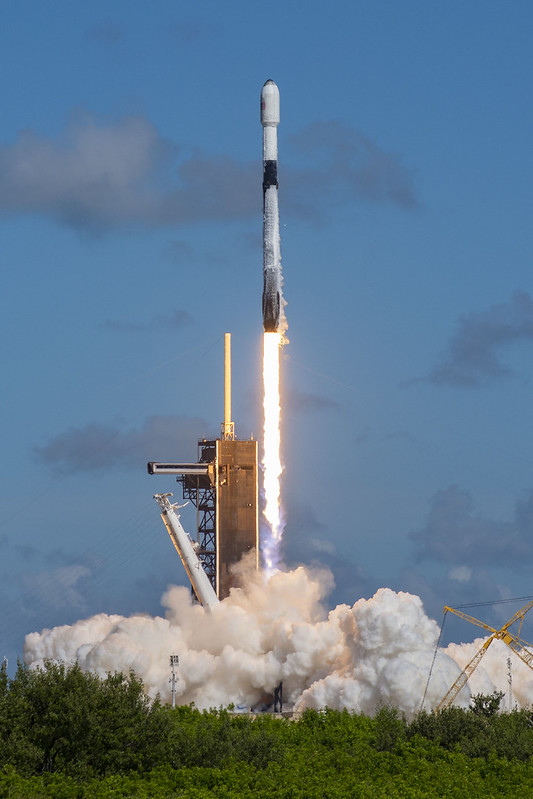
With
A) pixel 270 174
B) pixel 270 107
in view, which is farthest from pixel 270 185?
pixel 270 107

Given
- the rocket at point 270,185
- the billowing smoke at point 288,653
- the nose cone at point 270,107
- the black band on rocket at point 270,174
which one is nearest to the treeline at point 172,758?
the billowing smoke at point 288,653

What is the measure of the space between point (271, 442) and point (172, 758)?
49.4 meters

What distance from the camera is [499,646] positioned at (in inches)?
5374

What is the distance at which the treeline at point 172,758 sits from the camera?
79062mm

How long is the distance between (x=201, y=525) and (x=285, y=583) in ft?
44.3

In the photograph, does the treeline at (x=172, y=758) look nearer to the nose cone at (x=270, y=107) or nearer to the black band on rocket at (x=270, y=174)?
the black band on rocket at (x=270, y=174)

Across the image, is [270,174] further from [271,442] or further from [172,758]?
[172,758]

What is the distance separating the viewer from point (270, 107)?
131 meters

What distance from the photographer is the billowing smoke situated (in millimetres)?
119375

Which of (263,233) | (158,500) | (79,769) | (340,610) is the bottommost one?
(79,769)

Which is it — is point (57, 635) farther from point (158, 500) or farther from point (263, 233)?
point (263, 233)

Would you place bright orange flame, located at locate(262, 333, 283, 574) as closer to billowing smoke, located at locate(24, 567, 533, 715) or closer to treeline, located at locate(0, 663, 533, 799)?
billowing smoke, located at locate(24, 567, 533, 715)

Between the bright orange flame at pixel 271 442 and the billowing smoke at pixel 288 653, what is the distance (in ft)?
13.2

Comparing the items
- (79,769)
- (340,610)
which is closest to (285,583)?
(340,610)
